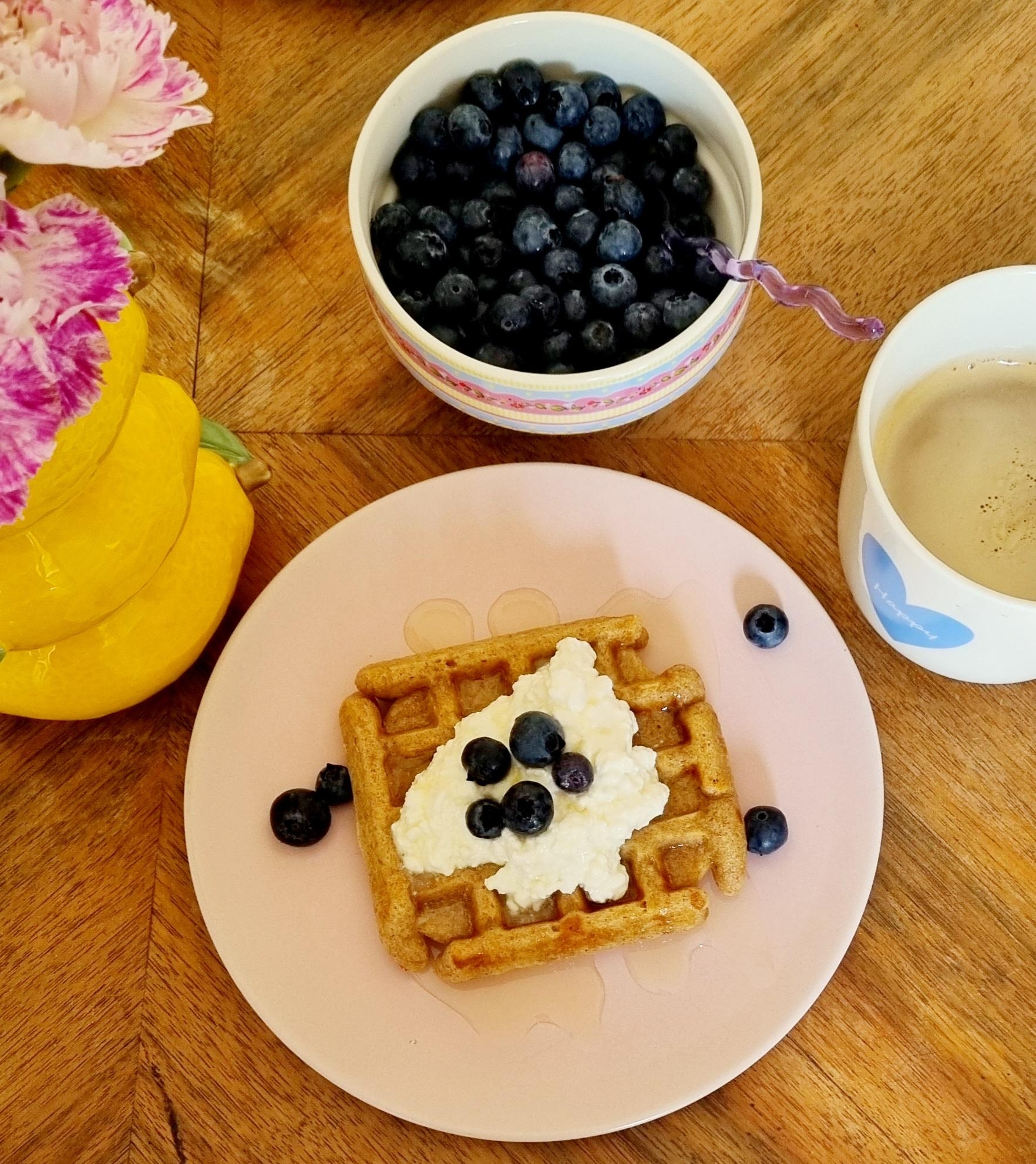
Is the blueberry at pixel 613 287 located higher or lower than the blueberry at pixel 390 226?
lower

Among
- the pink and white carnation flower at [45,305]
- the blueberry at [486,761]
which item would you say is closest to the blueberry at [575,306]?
the blueberry at [486,761]

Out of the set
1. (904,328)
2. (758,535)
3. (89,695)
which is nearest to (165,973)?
(89,695)

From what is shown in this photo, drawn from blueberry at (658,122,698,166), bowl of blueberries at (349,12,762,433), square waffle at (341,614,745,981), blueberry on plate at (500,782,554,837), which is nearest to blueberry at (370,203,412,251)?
bowl of blueberries at (349,12,762,433)

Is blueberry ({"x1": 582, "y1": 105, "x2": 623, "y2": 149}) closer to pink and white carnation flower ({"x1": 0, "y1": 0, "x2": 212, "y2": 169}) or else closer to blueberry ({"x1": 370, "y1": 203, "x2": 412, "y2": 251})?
blueberry ({"x1": 370, "y1": 203, "x2": 412, "y2": 251})

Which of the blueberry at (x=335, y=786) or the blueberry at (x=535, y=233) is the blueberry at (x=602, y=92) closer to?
the blueberry at (x=535, y=233)

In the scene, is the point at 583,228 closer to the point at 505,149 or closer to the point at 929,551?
the point at 505,149

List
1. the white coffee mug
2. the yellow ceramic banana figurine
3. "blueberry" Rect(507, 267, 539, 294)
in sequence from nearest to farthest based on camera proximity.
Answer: the yellow ceramic banana figurine < the white coffee mug < "blueberry" Rect(507, 267, 539, 294)
